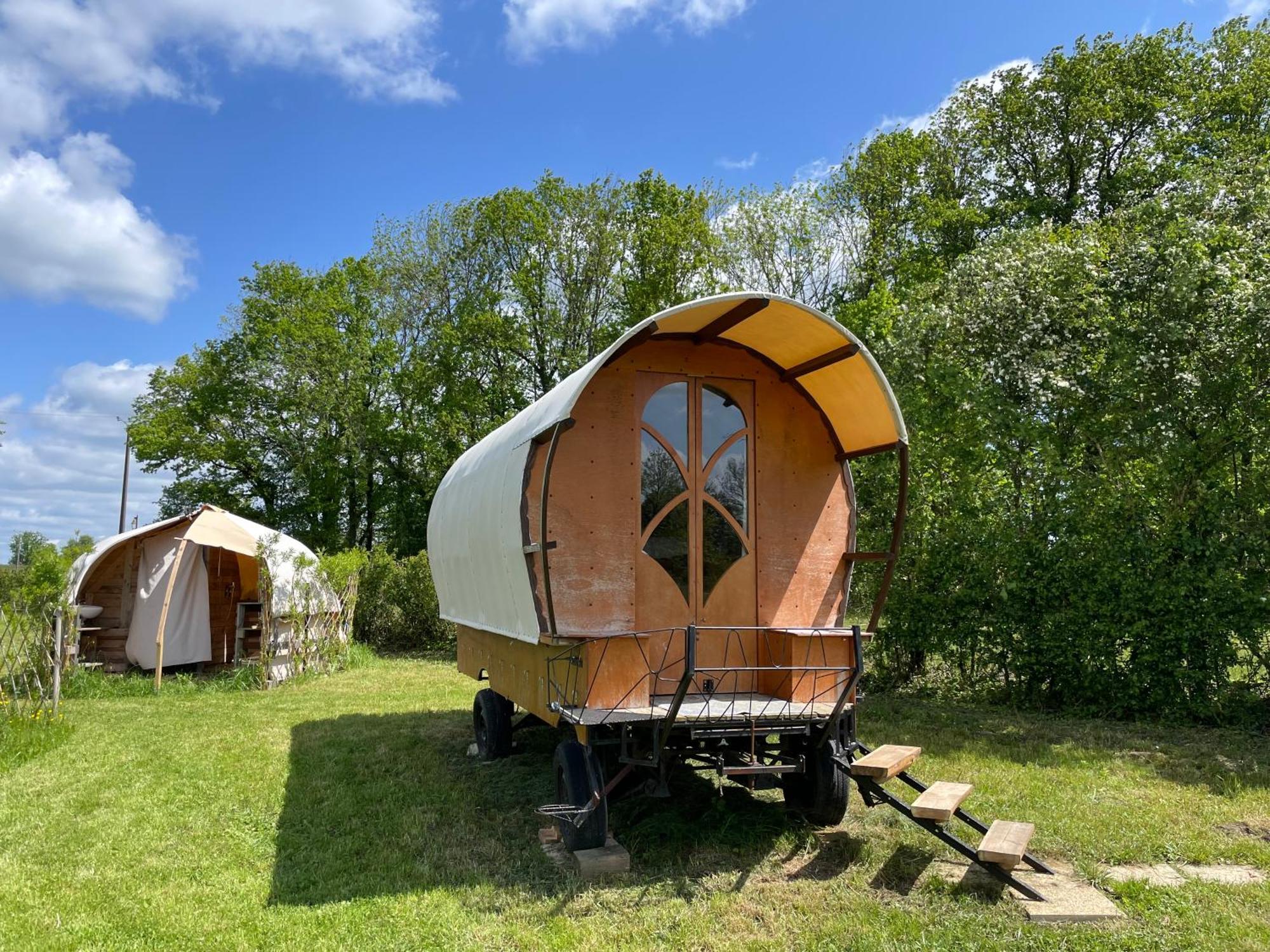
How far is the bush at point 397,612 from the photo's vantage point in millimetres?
20484

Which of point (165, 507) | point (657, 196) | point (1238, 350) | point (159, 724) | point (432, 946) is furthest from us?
point (165, 507)

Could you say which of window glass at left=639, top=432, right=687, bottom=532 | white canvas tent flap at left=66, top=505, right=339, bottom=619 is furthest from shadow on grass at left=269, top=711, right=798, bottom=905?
white canvas tent flap at left=66, top=505, right=339, bottom=619

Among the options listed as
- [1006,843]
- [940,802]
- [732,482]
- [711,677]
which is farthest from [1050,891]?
[732,482]

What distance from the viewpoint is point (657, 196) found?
85.7 ft

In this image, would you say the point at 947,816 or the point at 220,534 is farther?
the point at 220,534

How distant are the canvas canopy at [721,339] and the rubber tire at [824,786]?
2.12 metres

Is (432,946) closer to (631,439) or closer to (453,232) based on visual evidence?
(631,439)

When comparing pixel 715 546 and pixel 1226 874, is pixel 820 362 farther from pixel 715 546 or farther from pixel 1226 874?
pixel 1226 874

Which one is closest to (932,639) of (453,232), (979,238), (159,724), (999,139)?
(159,724)

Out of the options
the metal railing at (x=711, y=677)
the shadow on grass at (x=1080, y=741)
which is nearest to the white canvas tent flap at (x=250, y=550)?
the shadow on grass at (x=1080, y=741)

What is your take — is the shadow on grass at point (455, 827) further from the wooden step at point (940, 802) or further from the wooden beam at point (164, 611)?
the wooden beam at point (164, 611)

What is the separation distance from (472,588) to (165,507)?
978 inches

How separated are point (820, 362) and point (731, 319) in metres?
0.76

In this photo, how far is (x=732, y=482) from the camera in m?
6.77
